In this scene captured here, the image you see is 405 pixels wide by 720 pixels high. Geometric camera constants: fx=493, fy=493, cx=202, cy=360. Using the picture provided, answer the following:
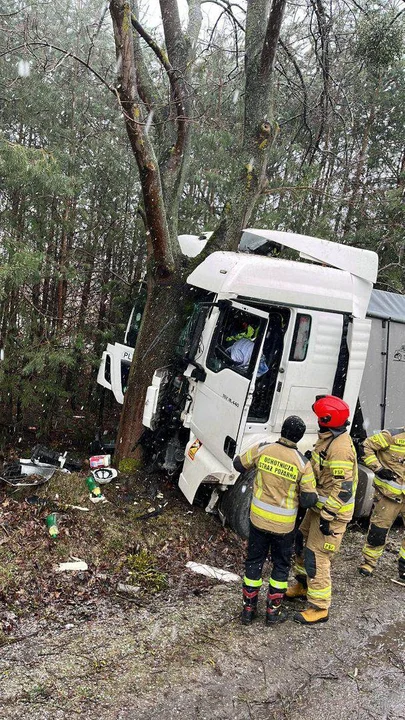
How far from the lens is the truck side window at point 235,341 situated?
5.18 metres

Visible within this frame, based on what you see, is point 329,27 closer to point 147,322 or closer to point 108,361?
point 147,322

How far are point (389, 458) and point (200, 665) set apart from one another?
2668 mm

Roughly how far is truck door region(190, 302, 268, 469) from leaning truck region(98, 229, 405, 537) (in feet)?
0.04

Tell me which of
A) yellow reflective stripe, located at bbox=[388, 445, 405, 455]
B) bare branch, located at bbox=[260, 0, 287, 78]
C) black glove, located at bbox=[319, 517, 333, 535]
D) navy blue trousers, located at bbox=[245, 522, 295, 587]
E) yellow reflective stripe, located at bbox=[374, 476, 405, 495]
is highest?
bare branch, located at bbox=[260, 0, 287, 78]

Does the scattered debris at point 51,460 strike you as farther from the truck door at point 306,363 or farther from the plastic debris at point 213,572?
the truck door at point 306,363

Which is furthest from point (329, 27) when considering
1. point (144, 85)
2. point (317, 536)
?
point (317, 536)

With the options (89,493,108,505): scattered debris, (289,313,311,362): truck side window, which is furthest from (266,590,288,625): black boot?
(289,313,311,362): truck side window

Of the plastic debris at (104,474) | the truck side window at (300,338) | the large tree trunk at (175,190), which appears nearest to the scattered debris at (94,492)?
the plastic debris at (104,474)

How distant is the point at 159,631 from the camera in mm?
3639

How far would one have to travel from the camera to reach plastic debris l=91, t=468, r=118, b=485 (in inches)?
222

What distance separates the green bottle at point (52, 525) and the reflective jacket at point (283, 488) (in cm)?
202

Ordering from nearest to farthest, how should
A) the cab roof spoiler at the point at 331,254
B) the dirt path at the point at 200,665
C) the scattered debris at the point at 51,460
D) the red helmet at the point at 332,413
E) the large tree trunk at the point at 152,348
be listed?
the dirt path at the point at 200,665
the red helmet at the point at 332,413
the cab roof spoiler at the point at 331,254
the scattered debris at the point at 51,460
the large tree trunk at the point at 152,348

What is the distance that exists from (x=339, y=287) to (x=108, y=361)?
3.81m

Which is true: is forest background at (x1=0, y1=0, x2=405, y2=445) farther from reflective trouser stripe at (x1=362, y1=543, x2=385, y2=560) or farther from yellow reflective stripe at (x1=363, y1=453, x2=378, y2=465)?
reflective trouser stripe at (x1=362, y1=543, x2=385, y2=560)
